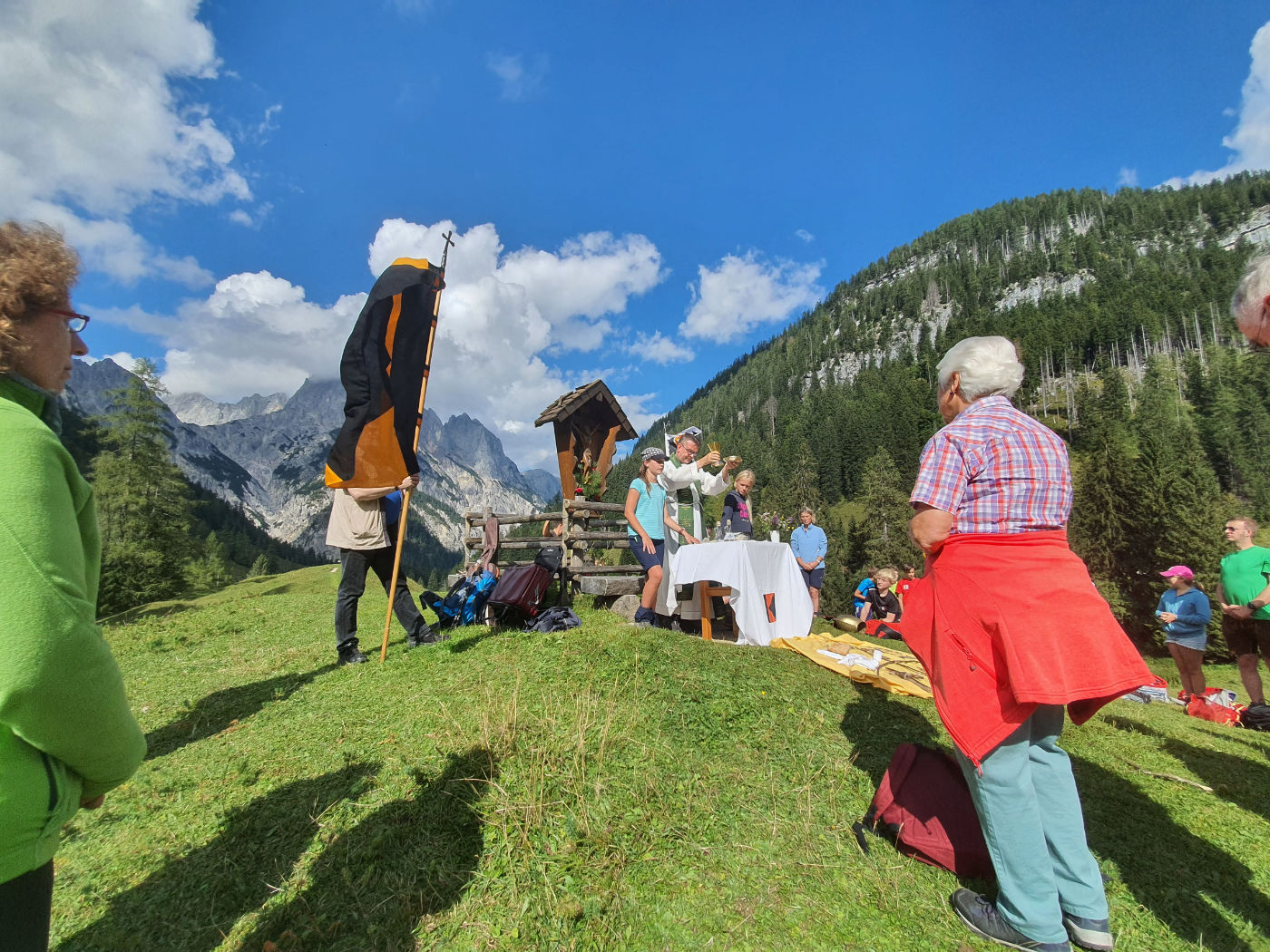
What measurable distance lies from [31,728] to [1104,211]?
730ft

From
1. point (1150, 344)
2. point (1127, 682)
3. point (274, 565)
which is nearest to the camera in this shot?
point (1127, 682)

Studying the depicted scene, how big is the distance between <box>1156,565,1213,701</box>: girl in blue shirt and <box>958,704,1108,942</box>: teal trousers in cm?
793

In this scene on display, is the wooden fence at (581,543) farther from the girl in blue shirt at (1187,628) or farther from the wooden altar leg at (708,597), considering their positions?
the girl in blue shirt at (1187,628)

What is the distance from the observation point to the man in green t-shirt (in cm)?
609

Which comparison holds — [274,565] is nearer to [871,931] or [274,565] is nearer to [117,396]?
[117,396]

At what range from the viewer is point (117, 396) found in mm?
33125

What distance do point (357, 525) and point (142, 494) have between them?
36899mm

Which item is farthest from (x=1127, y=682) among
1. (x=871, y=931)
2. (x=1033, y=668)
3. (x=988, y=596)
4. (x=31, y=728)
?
(x=31, y=728)

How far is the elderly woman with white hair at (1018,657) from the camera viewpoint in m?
2.35

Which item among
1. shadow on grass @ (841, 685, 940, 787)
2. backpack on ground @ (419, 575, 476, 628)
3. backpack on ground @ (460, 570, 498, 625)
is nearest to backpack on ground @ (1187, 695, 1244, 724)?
shadow on grass @ (841, 685, 940, 787)

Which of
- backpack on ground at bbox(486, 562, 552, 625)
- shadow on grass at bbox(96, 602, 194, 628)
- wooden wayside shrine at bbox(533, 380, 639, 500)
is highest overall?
wooden wayside shrine at bbox(533, 380, 639, 500)

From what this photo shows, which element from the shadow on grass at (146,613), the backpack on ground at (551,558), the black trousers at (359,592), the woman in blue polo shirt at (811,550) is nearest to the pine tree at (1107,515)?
the woman in blue polo shirt at (811,550)

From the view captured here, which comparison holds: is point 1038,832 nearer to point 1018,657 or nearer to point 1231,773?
point 1018,657

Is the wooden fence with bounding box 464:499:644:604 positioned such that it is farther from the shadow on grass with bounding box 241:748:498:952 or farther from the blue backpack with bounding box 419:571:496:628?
the shadow on grass with bounding box 241:748:498:952
